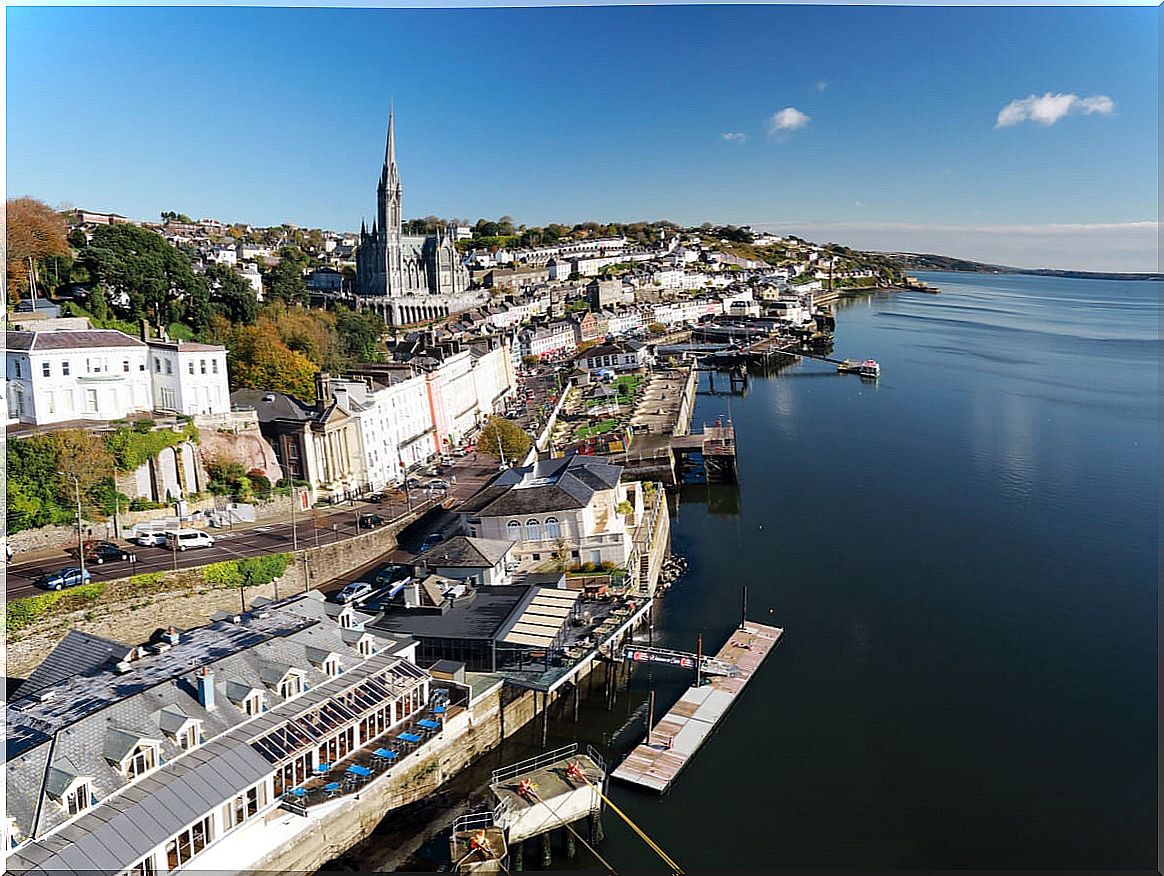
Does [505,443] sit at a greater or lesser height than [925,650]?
greater

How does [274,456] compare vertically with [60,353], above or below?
below

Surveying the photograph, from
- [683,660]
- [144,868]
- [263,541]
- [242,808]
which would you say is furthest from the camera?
[263,541]

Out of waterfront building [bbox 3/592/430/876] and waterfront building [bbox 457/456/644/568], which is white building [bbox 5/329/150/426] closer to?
waterfront building [bbox 3/592/430/876]

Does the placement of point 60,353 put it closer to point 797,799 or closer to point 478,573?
point 478,573

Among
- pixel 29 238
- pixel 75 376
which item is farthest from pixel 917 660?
pixel 29 238

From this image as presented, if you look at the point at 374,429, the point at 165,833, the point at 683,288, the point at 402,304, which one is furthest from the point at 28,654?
the point at 683,288

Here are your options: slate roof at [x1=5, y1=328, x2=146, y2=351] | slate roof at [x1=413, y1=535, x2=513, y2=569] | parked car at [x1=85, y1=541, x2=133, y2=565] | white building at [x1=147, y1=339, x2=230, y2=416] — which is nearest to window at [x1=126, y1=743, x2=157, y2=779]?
slate roof at [x1=413, y1=535, x2=513, y2=569]

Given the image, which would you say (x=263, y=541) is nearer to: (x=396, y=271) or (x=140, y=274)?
(x=140, y=274)
